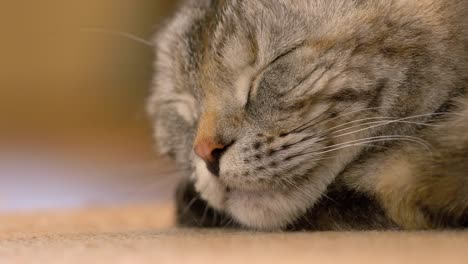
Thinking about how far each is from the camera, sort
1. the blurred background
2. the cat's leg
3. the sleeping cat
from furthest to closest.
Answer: the blurred background → the cat's leg → the sleeping cat

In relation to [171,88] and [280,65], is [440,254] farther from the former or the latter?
[171,88]

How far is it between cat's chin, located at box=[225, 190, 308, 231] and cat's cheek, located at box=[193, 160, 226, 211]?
0.02 metres

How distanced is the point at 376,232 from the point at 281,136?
0.19 m

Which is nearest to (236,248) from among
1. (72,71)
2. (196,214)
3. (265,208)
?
(265,208)

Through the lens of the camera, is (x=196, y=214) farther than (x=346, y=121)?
Yes

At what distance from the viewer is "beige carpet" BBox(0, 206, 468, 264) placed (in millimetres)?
744

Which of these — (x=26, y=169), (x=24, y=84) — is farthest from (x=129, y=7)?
(x=26, y=169)

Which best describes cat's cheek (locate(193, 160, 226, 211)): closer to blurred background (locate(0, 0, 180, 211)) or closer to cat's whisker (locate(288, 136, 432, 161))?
cat's whisker (locate(288, 136, 432, 161))

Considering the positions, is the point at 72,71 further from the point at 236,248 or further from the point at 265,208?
the point at 236,248

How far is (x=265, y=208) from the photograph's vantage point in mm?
1043

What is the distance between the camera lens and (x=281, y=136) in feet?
3.32

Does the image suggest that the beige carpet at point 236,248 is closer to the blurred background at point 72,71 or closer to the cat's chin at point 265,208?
the cat's chin at point 265,208

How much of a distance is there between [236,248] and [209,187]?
28 centimetres

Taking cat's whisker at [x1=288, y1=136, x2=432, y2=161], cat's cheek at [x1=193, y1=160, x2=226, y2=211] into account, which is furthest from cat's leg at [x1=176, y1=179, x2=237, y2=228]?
cat's whisker at [x1=288, y1=136, x2=432, y2=161]
